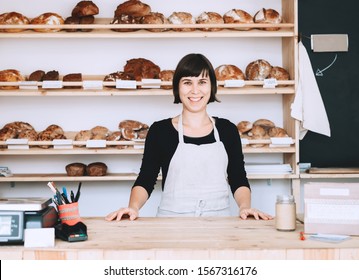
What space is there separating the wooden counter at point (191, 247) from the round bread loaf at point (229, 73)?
1906mm

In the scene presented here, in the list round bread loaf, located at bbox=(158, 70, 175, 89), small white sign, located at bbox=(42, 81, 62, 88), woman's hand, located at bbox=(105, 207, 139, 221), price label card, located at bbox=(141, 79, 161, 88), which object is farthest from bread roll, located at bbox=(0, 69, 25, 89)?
woman's hand, located at bbox=(105, 207, 139, 221)

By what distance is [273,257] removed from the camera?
1.59 metres

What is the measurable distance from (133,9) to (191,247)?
2.35 m

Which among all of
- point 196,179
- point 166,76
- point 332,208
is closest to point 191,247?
point 332,208

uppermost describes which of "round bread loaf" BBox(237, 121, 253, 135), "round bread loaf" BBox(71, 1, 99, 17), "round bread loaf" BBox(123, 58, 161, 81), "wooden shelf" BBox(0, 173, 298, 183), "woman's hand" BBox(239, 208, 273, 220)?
"round bread loaf" BBox(71, 1, 99, 17)

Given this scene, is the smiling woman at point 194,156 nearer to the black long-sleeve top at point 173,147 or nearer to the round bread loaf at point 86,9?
the black long-sleeve top at point 173,147

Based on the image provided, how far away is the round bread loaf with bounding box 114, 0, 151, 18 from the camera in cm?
361

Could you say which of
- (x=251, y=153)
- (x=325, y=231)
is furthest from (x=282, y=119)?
(x=325, y=231)

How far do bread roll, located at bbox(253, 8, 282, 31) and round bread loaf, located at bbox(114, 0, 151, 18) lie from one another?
2.45ft

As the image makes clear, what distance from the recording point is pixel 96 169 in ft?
12.0

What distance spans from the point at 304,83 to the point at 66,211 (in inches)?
91.1

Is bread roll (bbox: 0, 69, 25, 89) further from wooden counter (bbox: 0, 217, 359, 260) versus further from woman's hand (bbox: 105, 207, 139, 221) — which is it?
wooden counter (bbox: 0, 217, 359, 260)

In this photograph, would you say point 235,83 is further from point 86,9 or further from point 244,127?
point 86,9
